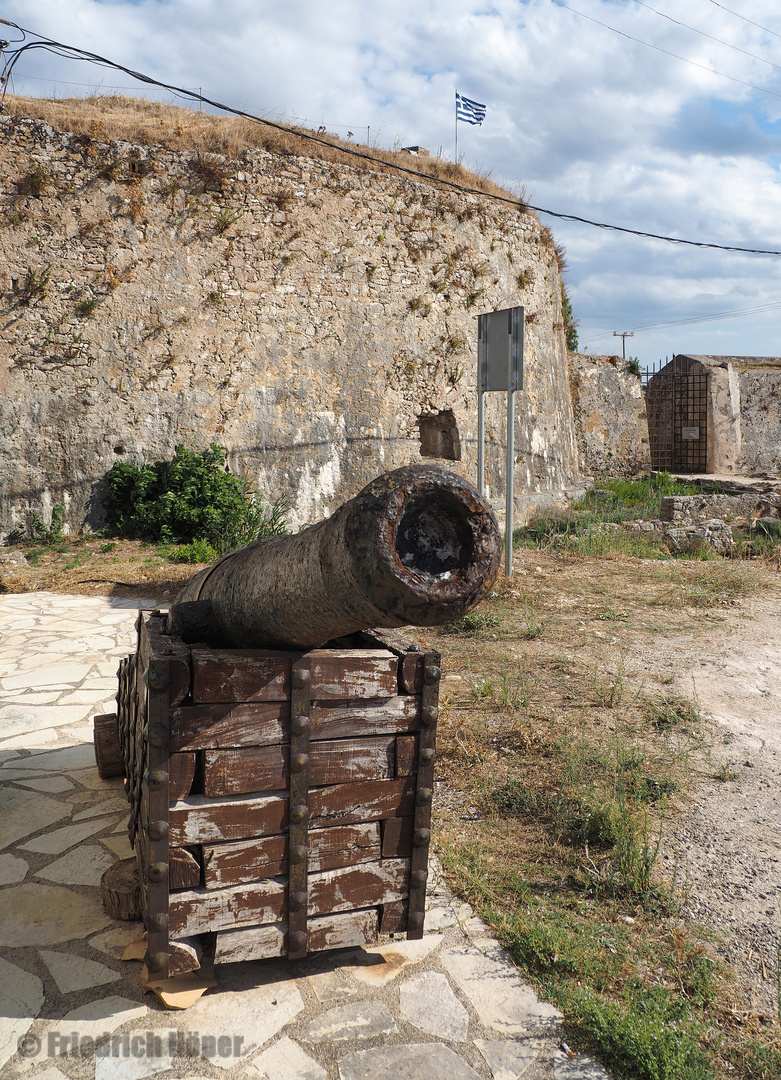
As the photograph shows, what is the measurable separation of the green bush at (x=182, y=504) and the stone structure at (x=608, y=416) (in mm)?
9230

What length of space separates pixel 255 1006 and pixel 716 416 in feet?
64.0

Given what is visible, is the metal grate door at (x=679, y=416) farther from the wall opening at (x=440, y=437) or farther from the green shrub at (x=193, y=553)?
the green shrub at (x=193, y=553)

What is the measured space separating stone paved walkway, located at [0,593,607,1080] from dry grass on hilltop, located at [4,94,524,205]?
29.4 ft

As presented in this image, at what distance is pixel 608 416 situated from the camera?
16984mm

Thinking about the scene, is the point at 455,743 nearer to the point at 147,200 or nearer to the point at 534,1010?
the point at 534,1010

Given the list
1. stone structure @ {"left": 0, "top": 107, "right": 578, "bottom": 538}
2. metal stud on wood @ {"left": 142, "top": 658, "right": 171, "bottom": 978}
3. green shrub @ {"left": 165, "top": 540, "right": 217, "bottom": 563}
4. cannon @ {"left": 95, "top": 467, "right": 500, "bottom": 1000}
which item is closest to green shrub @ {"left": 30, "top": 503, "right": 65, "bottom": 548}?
stone structure @ {"left": 0, "top": 107, "right": 578, "bottom": 538}

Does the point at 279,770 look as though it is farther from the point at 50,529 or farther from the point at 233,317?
the point at 233,317

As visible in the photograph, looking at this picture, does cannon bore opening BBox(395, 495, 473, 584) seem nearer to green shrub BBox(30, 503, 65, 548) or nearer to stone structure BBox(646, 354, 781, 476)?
green shrub BBox(30, 503, 65, 548)

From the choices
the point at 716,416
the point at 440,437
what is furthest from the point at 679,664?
the point at 716,416

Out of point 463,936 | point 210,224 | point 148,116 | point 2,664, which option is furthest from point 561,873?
point 148,116

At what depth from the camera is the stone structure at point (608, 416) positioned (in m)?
16.7

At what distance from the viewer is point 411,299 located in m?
11.5

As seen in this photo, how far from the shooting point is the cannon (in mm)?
2043

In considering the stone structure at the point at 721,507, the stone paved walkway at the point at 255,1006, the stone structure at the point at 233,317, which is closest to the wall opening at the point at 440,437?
the stone structure at the point at 233,317
